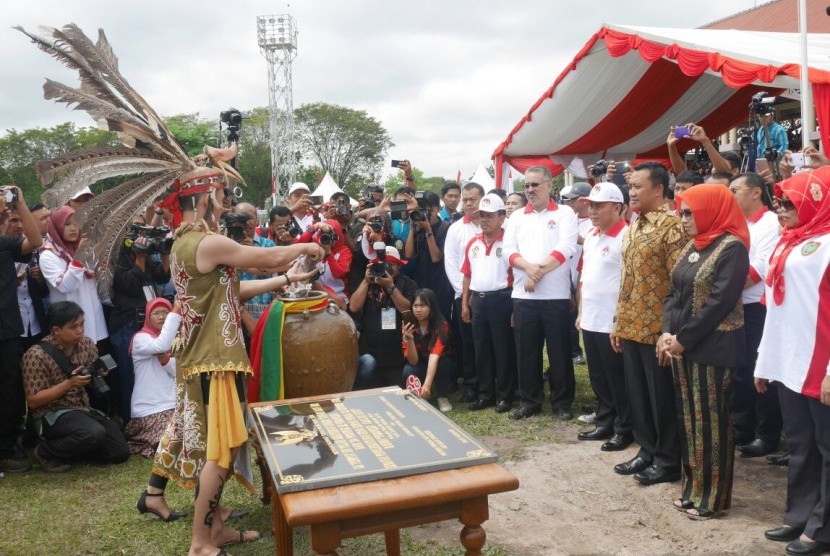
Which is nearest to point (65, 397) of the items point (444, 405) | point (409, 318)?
point (409, 318)

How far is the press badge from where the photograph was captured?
5.46 meters

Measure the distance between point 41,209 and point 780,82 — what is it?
554 centimetres

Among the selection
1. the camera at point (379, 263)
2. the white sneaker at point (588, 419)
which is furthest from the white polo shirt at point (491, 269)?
the white sneaker at point (588, 419)

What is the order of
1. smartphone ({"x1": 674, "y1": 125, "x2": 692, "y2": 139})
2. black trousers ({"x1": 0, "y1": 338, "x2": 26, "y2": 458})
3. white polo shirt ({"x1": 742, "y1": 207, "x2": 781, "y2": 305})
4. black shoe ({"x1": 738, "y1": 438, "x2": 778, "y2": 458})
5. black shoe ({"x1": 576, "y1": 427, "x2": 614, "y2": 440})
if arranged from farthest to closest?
smartphone ({"x1": 674, "y1": 125, "x2": 692, "y2": 139}) → black shoe ({"x1": 576, "y1": 427, "x2": 614, "y2": 440}) → black trousers ({"x1": 0, "y1": 338, "x2": 26, "y2": 458}) → black shoe ({"x1": 738, "y1": 438, "x2": 778, "y2": 458}) → white polo shirt ({"x1": 742, "y1": 207, "x2": 781, "y2": 305})

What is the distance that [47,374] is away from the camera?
4.43 m

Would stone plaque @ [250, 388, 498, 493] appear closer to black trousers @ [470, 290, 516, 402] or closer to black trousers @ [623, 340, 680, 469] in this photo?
black trousers @ [623, 340, 680, 469]

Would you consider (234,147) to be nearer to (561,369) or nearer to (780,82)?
(561,369)

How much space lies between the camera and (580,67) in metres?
7.62

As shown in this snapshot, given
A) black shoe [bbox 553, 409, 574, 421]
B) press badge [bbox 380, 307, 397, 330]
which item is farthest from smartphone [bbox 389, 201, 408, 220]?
black shoe [bbox 553, 409, 574, 421]

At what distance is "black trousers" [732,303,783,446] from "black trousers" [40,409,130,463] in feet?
13.1

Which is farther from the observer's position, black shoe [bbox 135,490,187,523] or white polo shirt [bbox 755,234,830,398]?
black shoe [bbox 135,490,187,523]

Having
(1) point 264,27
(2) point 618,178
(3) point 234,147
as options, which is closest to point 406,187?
(2) point 618,178

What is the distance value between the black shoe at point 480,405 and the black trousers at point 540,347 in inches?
16.5

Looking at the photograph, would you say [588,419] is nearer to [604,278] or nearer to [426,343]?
[604,278]
